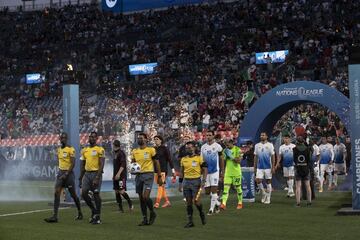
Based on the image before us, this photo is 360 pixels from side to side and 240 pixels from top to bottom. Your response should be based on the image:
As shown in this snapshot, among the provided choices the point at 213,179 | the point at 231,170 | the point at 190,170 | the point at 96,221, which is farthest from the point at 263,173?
the point at 96,221

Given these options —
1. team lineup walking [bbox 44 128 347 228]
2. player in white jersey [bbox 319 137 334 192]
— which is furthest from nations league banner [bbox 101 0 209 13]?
team lineup walking [bbox 44 128 347 228]

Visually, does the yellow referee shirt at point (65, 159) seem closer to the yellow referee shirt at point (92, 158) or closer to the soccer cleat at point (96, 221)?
the yellow referee shirt at point (92, 158)

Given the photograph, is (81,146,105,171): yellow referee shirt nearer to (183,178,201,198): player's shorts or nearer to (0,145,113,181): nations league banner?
(183,178,201,198): player's shorts

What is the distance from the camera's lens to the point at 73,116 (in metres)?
20.5

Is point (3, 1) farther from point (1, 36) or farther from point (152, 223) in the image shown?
point (152, 223)

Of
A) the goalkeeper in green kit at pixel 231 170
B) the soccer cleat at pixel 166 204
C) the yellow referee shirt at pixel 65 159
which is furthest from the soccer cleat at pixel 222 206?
the yellow referee shirt at pixel 65 159

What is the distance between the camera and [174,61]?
154 ft

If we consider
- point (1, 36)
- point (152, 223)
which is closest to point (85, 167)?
point (152, 223)

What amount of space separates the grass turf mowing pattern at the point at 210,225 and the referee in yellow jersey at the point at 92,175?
1.27 feet

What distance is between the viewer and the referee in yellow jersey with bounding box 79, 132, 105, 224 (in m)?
15.5

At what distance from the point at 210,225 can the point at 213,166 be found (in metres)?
2.81

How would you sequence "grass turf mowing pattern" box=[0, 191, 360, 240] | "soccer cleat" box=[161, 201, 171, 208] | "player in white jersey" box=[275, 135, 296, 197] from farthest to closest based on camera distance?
"player in white jersey" box=[275, 135, 296, 197]
"soccer cleat" box=[161, 201, 171, 208]
"grass turf mowing pattern" box=[0, 191, 360, 240]

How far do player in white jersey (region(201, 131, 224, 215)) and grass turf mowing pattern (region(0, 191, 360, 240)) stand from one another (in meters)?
0.43

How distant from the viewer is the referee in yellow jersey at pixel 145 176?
15.0m
